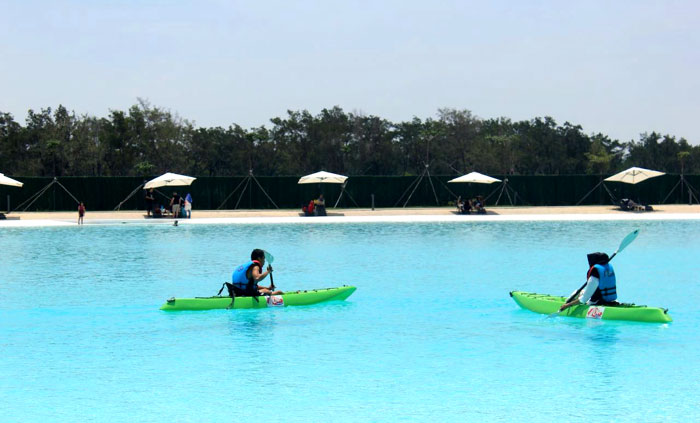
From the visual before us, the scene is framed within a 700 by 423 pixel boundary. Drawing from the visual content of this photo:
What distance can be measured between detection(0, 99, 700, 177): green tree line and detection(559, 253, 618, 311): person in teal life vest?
62111 mm

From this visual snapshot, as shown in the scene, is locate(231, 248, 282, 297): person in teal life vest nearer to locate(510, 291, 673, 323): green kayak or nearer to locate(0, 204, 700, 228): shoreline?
locate(510, 291, 673, 323): green kayak

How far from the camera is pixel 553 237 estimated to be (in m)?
37.8

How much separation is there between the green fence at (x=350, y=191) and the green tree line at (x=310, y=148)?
2022 cm

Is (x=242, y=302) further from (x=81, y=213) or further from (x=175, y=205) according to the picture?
(x=175, y=205)

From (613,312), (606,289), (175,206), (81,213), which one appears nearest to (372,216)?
(175,206)

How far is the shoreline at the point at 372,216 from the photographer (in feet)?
156

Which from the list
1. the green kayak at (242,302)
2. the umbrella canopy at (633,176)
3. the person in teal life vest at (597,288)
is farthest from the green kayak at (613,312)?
the umbrella canopy at (633,176)

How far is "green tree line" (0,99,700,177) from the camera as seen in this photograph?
78.9 meters

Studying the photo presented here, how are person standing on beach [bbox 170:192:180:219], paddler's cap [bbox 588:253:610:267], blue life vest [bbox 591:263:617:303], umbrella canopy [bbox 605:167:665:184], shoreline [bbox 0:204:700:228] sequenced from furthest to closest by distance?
umbrella canopy [bbox 605:167:665:184], person standing on beach [bbox 170:192:180:219], shoreline [bbox 0:204:700:228], blue life vest [bbox 591:263:617:303], paddler's cap [bbox 588:253:610:267]

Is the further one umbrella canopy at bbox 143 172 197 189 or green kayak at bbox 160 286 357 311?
umbrella canopy at bbox 143 172 197 189

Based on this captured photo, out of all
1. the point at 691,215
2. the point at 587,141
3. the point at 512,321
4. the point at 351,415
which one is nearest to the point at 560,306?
the point at 512,321

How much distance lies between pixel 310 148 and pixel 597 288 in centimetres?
7840

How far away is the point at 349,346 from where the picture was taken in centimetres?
1504

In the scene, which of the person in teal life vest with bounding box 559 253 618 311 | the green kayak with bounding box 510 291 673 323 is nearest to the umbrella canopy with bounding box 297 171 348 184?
the green kayak with bounding box 510 291 673 323
